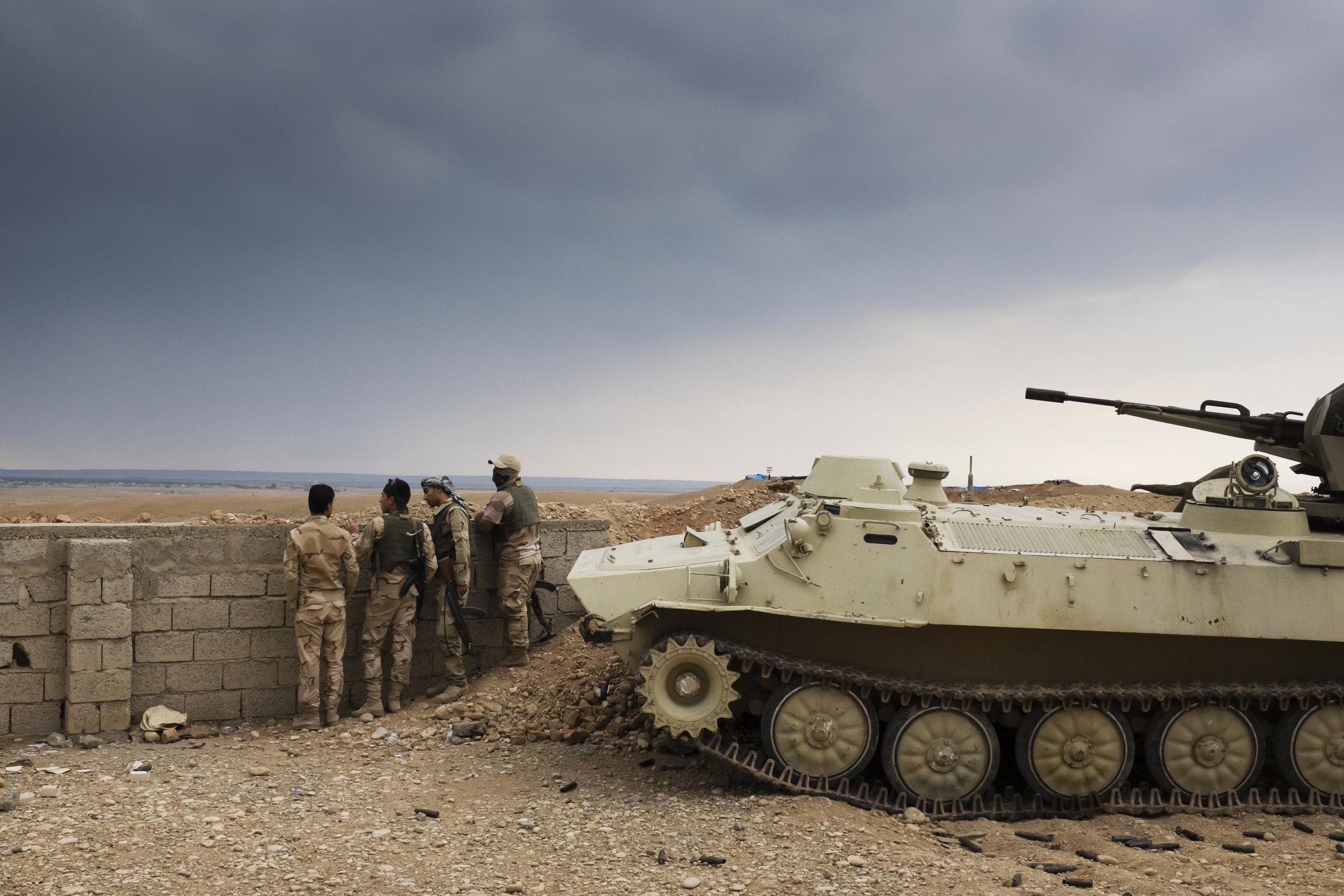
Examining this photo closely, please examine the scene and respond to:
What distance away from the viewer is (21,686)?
8.47 meters

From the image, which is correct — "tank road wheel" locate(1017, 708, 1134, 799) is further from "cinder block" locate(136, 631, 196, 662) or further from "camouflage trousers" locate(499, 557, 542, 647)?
"cinder block" locate(136, 631, 196, 662)

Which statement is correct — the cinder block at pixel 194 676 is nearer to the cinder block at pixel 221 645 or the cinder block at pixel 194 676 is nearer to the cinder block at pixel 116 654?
the cinder block at pixel 221 645

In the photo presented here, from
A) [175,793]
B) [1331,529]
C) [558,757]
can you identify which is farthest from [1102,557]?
[175,793]

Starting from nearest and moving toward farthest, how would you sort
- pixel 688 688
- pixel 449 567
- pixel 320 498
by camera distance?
1. pixel 688 688
2. pixel 320 498
3. pixel 449 567

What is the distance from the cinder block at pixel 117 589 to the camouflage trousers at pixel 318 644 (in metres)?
1.50

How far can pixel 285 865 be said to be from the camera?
5812 millimetres

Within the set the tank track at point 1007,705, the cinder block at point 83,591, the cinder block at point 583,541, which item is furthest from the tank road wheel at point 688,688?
the cinder block at point 83,591

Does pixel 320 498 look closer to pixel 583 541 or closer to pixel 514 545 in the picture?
pixel 514 545

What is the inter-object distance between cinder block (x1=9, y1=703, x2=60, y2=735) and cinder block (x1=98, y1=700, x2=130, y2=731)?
435 mm

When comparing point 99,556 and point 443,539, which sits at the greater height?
point 443,539

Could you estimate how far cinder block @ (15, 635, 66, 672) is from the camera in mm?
8461

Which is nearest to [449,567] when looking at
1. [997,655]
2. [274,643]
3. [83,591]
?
[274,643]

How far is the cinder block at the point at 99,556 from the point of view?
8391mm

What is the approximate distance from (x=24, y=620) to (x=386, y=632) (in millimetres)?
3148
